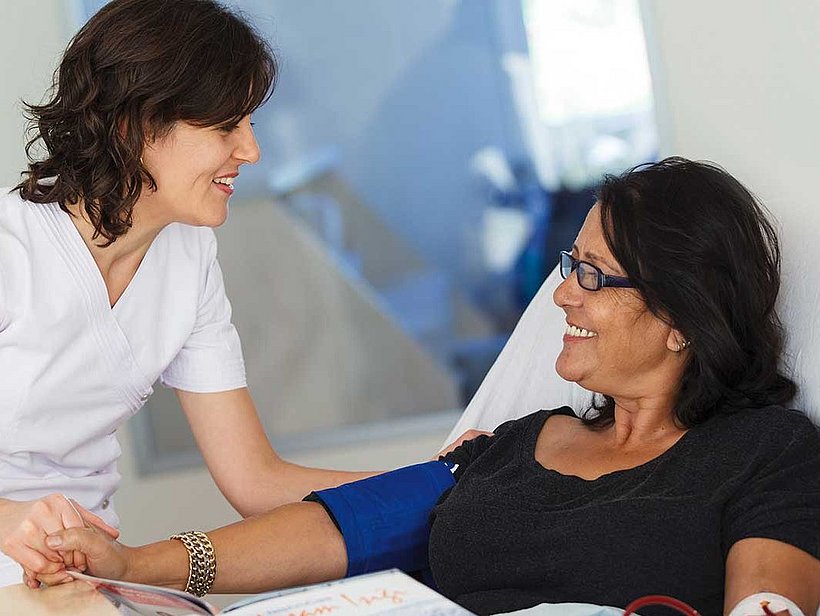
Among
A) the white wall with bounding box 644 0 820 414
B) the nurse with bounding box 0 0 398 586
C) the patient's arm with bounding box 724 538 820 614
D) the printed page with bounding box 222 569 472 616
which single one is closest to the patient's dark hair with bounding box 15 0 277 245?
the nurse with bounding box 0 0 398 586

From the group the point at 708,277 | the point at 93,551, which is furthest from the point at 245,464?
the point at 708,277

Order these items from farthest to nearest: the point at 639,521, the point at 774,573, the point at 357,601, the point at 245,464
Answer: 1. the point at 245,464
2. the point at 639,521
3. the point at 774,573
4. the point at 357,601

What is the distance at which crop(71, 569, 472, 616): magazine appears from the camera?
110 cm

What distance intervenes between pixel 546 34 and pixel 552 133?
11.4 inches

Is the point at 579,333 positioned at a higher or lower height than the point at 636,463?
higher

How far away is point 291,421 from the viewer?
3408 millimetres

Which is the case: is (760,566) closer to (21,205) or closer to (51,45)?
(21,205)

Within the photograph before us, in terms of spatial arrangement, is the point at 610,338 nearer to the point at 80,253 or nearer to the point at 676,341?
the point at 676,341

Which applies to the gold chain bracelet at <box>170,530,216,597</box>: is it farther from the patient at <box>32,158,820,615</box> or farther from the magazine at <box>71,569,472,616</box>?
the magazine at <box>71,569,472,616</box>

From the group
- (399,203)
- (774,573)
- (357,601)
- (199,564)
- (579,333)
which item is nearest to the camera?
(357,601)

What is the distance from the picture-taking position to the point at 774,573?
1.29 metres

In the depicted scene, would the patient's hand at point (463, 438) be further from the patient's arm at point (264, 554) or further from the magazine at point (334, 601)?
the magazine at point (334, 601)

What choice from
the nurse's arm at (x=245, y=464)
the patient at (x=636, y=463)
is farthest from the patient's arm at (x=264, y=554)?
the nurse's arm at (x=245, y=464)

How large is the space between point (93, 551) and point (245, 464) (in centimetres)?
61
